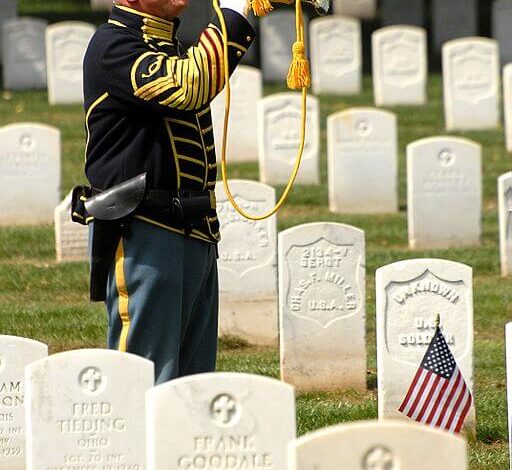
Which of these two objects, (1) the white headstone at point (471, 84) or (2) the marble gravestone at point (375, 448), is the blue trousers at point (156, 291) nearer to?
(2) the marble gravestone at point (375, 448)

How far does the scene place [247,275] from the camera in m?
9.31

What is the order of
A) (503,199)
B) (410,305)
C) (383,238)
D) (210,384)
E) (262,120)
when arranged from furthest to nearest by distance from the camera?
(262,120), (383,238), (503,199), (410,305), (210,384)

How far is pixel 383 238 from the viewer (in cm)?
1188

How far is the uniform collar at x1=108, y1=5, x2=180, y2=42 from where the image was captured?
5480 millimetres

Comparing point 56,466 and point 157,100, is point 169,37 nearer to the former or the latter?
point 157,100

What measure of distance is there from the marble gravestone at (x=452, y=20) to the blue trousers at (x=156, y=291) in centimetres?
1640

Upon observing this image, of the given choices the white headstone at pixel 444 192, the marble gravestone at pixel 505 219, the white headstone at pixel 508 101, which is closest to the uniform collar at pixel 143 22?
the marble gravestone at pixel 505 219

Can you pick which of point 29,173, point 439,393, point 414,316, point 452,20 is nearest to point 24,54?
point 452,20

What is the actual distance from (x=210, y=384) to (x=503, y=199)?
19.2 feet

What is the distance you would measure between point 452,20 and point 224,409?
57.5 ft

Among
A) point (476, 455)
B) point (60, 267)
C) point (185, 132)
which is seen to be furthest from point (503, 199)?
point (185, 132)

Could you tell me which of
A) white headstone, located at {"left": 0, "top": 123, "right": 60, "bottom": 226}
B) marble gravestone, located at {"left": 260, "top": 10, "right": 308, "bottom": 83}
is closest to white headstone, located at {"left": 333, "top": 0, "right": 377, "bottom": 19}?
marble gravestone, located at {"left": 260, "top": 10, "right": 308, "bottom": 83}

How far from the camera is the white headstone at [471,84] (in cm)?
1577

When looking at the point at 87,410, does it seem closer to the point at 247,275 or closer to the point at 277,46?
the point at 247,275
